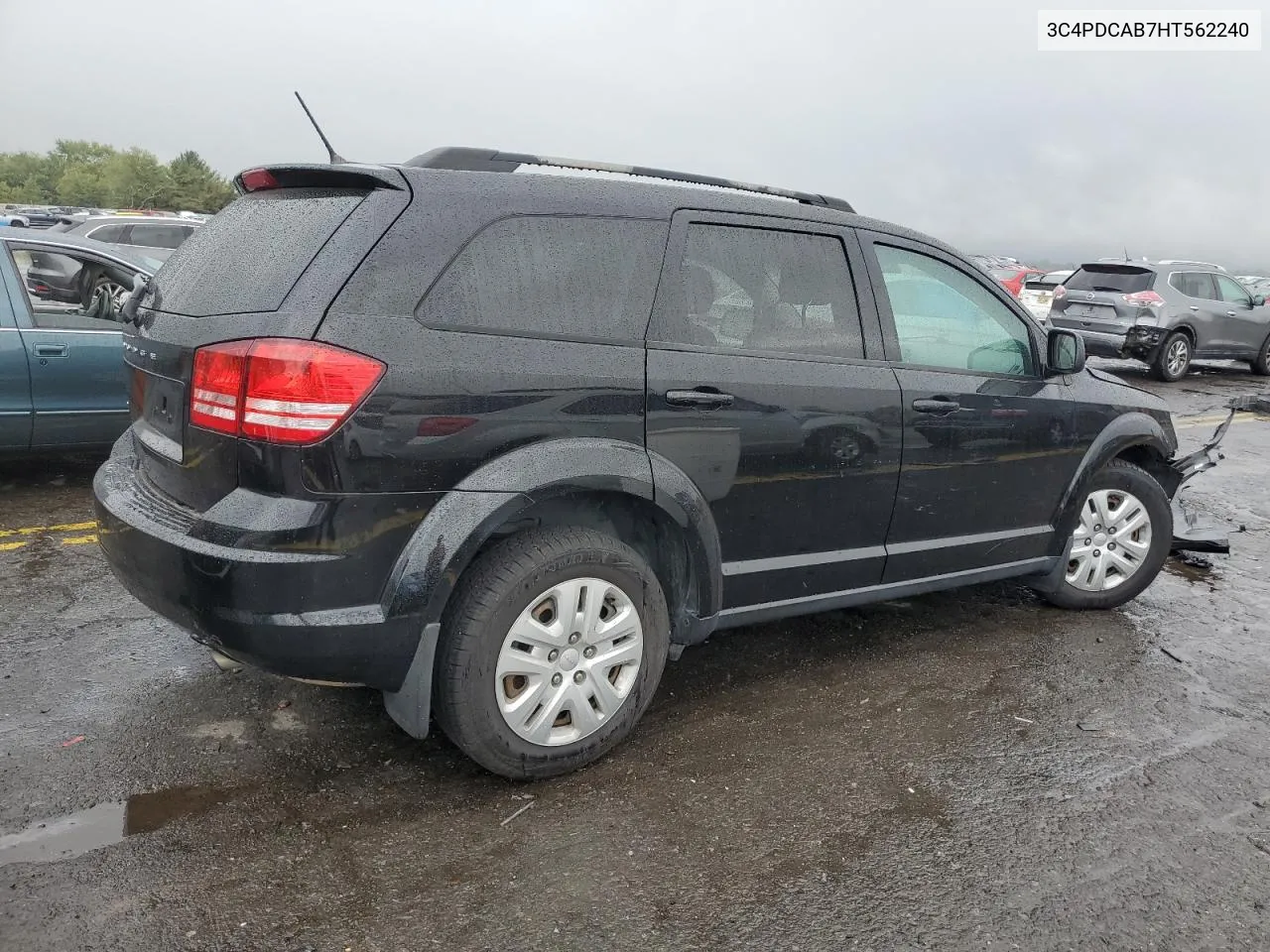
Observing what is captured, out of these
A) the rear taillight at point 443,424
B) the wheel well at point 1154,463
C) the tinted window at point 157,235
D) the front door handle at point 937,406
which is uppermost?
the tinted window at point 157,235

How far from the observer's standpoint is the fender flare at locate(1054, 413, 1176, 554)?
14.1ft

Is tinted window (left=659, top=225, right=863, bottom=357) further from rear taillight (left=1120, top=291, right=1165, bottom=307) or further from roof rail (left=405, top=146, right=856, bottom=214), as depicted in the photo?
rear taillight (left=1120, top=291, right=1165, bottom=307)

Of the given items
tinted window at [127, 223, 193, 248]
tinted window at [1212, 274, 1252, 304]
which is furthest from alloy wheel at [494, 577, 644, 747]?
tinted window at [1212, 274, 1252, 304]

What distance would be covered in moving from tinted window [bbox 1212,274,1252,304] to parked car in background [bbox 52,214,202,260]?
15165mm

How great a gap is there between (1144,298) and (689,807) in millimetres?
13316

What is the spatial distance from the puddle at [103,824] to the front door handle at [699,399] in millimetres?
1718

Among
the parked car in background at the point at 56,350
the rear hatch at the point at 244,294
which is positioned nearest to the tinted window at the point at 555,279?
the rear hatch at the point at 244,294

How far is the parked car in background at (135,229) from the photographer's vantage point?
1452 centimetres

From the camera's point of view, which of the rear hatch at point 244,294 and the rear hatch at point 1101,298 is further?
the rear hatch at point 1101,298

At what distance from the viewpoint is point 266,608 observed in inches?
99.7

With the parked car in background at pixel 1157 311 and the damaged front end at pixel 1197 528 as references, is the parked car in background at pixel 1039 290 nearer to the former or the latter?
the parked car in background at pixel 1157 311

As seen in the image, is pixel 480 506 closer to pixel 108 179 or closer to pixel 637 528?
pixel 637 528

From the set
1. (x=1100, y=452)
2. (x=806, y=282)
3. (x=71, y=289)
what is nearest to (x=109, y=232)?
(x=71, y=289)

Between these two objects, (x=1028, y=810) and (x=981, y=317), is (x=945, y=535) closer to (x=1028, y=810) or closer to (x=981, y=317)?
(x=981, y=317)
